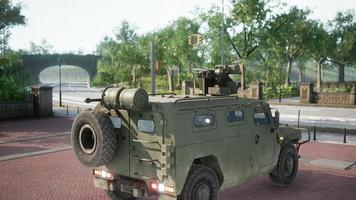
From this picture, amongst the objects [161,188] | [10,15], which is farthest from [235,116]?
[10,15]

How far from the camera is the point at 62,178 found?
452 inches

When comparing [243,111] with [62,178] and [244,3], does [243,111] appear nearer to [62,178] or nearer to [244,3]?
[62,178]

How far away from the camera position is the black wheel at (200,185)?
767 centimetres

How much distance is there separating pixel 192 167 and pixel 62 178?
206 inches

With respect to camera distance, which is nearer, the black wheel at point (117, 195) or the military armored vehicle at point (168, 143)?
the military armored vehicle at point (168, 143)

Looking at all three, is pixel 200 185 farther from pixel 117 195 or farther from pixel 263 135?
pixel 263 135

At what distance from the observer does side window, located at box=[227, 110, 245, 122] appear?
858cm

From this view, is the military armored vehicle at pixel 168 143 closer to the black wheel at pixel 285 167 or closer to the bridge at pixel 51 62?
the black wheel at pixel 285 167

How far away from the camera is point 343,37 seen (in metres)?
64.2

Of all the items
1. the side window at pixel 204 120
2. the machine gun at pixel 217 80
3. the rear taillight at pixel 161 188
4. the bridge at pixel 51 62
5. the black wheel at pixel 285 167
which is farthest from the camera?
the bridge at pixel 51 62

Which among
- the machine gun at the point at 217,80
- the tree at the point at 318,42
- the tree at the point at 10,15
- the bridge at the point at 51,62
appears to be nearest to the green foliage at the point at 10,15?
the tree at the point at 10,15

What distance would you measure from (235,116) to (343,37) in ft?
204

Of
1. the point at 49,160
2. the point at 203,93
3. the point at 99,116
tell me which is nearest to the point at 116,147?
the point at 99,116

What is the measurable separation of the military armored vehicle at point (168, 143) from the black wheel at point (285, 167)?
124 centimetres
